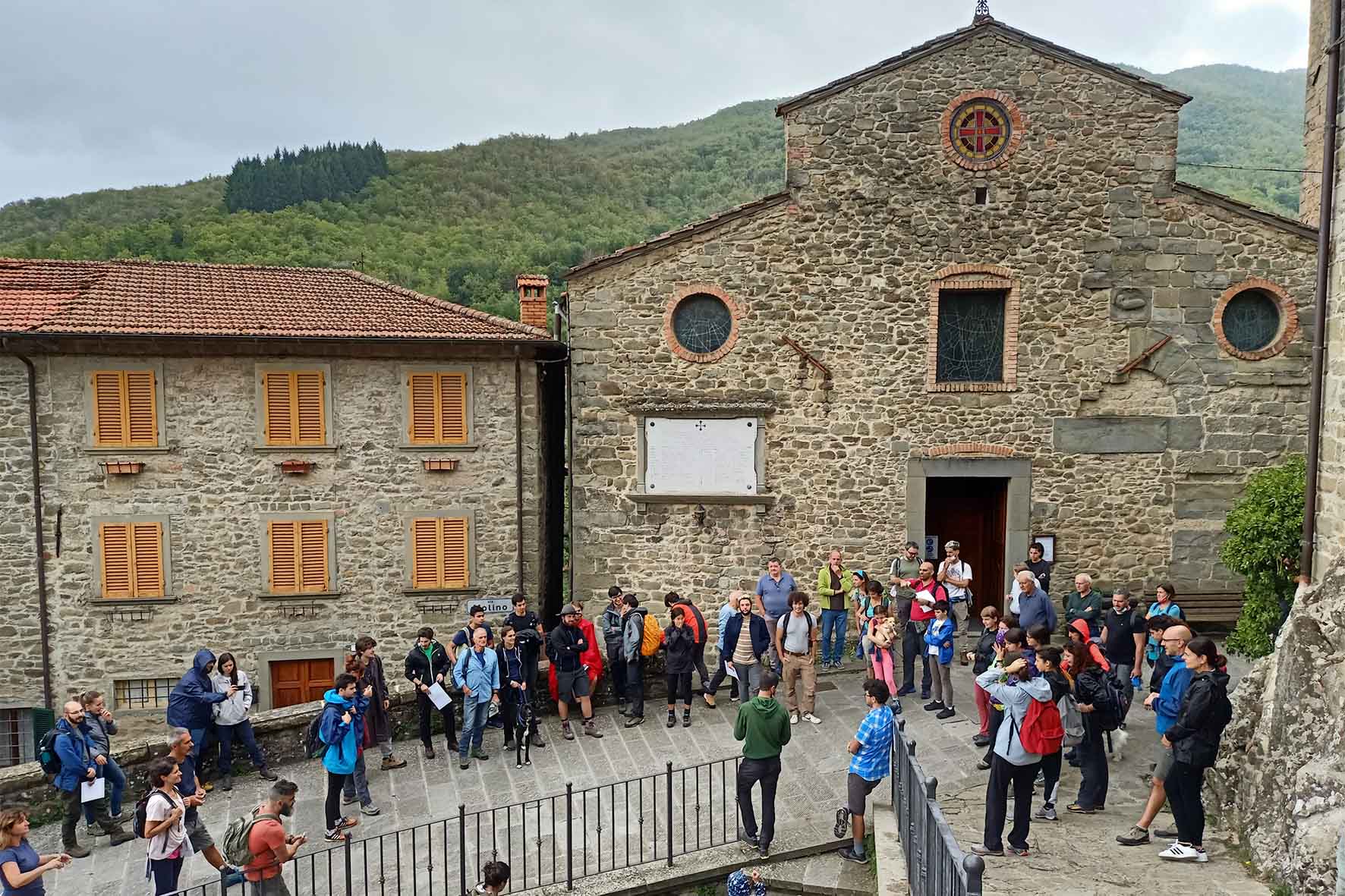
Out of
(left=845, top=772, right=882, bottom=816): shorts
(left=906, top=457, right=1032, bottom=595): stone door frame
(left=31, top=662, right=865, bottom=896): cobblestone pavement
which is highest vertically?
(left=906, top=457, right=1032, bottom=595): stone door frame

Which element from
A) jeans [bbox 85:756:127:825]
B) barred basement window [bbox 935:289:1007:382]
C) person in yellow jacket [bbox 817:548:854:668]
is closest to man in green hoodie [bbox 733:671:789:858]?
person in yellow jacket [bbox 817:548:854:668]

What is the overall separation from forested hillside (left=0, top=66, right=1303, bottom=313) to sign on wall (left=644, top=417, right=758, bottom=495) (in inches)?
464

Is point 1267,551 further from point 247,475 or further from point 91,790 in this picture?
point 247,475

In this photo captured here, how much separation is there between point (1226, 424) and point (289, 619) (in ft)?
47.9

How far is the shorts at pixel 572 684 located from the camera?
10211 millimetres

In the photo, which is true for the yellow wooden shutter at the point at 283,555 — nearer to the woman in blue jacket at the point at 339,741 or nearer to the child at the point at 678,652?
the woman in blue jacket at the point at 339,741

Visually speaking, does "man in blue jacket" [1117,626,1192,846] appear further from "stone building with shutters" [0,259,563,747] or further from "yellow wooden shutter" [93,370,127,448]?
"yellow wooden shutter" [93,370,127,448]

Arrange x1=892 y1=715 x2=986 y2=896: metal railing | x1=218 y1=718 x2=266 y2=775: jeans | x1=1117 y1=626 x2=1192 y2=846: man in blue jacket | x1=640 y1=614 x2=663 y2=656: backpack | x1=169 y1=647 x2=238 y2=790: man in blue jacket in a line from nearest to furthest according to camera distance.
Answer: x1=892 y1=715 x2=986 y2=896: metal railing → x1=1117 y1=626 x2=1192 y2=846: man in blue jacket → x1=169 y1=647 x2=238 y2=790: man in blue jacket → x1=218 y1=718 x2=266 y2=775: jeans → x1=640 y1=614 x2=663 y2=656: backpack

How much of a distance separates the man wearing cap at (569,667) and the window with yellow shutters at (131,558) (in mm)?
7028

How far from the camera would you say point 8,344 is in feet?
40.5

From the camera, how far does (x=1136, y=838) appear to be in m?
6.79

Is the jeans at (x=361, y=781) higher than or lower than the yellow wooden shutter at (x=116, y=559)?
lower

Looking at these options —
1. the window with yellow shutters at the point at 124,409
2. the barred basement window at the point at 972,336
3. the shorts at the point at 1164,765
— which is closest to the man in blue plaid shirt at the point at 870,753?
the shorts at the point at 1164,765

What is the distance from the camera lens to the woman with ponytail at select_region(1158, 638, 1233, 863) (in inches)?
246
